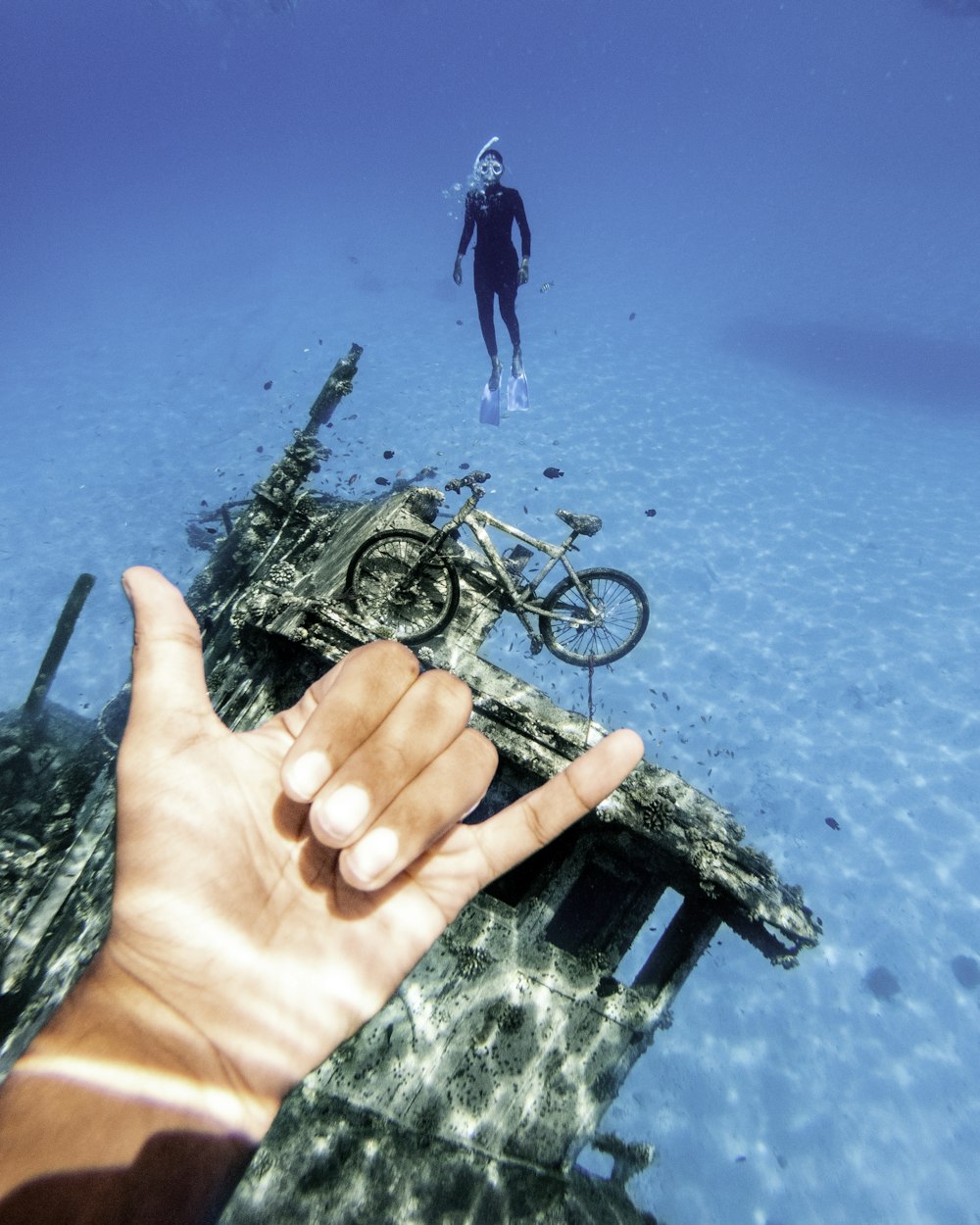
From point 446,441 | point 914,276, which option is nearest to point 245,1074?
point 446,441

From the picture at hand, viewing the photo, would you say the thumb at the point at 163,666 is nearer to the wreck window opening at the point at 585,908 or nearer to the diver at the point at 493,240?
the wreck window opening at the point at 585,908

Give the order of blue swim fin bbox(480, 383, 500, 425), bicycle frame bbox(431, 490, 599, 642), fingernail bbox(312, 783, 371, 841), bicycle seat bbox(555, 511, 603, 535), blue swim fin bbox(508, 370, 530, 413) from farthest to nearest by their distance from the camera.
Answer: blue swim fin bbox(480, 383, 500, 425), blue swim fin bbox(508, 370, 530, 413), bicycle seat bbox(555, 511, 603, 535), bicycle frame bbox(431, 490, 599, 642), fingernail bbox(312, 783, 371, 841)

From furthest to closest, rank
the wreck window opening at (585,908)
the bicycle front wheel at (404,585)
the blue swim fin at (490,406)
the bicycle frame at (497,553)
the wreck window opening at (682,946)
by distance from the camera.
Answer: the blue swim fin at (490,406), the bicycle frame at (497,553), the bicycle front wheel at (404,585), the wreck window opening at (585,908), the wreck window opening at (682,946)

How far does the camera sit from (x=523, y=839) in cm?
245

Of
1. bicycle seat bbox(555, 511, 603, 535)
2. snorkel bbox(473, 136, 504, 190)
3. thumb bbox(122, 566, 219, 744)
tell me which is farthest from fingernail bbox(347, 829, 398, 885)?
snorkel bbox(473, 136, 504, 190)

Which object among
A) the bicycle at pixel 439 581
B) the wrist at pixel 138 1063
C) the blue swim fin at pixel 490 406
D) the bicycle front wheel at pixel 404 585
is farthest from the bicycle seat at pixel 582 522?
the blue swim fin at pixel 490 406

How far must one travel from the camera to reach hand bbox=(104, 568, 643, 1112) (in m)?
1.91

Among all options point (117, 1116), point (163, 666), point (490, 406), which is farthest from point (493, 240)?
point (117, 1116)

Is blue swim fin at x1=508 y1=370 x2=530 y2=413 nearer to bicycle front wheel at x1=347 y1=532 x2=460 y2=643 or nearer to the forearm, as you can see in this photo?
bicycle front wheel at x1=347 y1=532 x2=460 y2=643

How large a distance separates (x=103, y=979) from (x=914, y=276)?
94.1 meters

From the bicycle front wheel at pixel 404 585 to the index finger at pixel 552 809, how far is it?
3.74 m

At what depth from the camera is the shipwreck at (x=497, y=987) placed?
3.38 m

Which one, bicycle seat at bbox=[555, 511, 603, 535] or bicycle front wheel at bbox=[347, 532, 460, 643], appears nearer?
bicycle front wheel at bbox=[347, 532, 460, 643]

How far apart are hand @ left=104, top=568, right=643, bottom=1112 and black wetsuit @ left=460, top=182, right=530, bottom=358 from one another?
38.4 ft
